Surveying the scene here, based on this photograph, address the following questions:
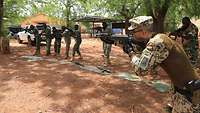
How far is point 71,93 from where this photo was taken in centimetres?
877

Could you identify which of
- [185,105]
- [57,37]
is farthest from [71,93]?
[57,37]

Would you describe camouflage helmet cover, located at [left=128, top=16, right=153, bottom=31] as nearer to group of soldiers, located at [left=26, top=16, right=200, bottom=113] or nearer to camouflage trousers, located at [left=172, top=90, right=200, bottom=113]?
group of soldiers, located at [left=26, top=16, right=200, bottom=113]

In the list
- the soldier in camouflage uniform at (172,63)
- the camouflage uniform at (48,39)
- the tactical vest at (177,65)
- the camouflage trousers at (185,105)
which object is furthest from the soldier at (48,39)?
the tactical vest at (177,65)

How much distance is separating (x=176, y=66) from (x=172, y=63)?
0.18 ft

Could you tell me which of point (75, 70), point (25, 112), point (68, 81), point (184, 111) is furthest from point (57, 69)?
point (184, 111)

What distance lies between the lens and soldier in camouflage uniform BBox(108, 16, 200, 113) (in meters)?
3.60

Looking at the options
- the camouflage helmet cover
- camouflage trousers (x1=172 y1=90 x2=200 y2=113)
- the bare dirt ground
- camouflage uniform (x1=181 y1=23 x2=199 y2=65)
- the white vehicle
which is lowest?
the bare dirt ground

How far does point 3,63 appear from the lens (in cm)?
1300

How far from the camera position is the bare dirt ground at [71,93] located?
26.3ft

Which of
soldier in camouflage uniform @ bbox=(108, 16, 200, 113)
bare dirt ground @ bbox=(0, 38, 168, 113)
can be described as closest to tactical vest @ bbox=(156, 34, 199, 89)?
soldier in camouflage uniform @ bbox=(108, 16, 200, 113)

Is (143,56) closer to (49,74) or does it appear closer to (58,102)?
(58,102)

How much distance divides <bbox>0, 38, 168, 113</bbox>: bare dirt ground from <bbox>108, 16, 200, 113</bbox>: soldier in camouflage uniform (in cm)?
410

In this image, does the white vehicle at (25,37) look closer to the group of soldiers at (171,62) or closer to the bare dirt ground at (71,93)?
the bare dirt ground at (71,93)

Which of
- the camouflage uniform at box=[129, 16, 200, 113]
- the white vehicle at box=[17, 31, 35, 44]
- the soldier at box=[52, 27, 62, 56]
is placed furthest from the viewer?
the white vehicle at box=[17, 31, 35, 44]
